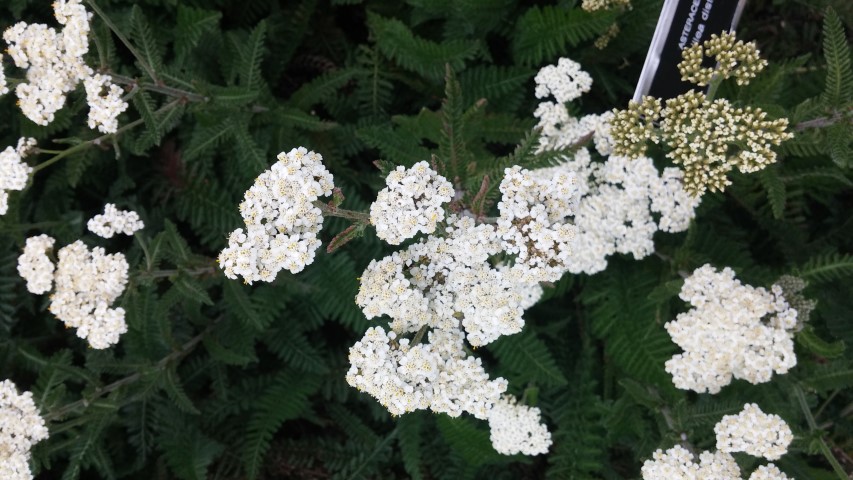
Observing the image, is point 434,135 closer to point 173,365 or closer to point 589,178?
point 589,178

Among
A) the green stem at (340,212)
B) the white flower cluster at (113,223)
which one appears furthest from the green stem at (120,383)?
the green stem at (340,212)

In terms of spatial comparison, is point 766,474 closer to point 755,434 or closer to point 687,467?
point 755,434

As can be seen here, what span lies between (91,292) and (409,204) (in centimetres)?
181

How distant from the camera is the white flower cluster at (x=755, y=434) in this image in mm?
2906

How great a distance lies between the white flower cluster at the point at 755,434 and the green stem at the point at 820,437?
0.53ft

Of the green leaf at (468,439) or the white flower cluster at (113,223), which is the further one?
the green leaf at (468,439)

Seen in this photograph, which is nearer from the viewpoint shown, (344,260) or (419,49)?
(419,49)

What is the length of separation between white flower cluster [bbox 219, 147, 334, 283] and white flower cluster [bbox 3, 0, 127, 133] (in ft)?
3.24

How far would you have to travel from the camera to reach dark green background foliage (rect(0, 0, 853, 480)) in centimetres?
348

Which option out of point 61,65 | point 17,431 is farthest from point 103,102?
point 17,431

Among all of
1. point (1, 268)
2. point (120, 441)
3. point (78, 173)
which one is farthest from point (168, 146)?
point (120, 441)

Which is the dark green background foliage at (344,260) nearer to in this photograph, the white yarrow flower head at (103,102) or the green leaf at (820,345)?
the green leaf at (820,345)

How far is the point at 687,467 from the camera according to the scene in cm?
303

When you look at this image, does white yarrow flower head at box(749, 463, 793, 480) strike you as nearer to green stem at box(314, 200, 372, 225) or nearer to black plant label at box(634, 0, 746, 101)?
black plant label at box(634, 0, 746, 101)
